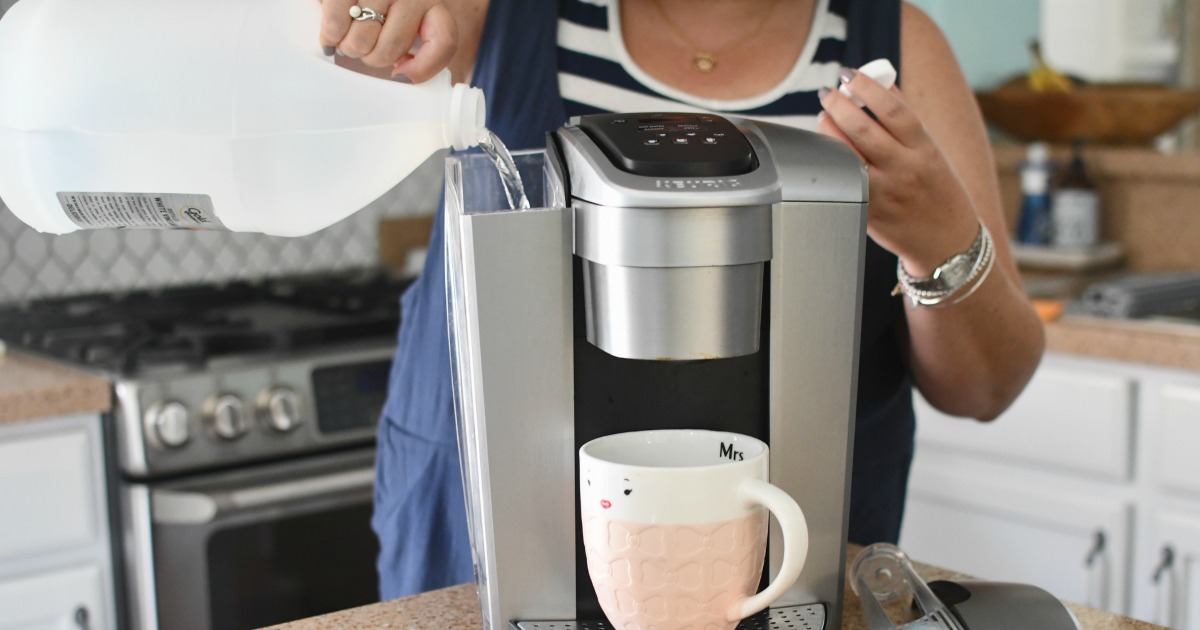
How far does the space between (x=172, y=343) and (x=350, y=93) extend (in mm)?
1026

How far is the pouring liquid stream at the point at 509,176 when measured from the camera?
72 centimetres

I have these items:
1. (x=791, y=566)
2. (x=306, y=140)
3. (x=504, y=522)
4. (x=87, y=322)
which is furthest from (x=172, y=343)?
(x=791, y=566)

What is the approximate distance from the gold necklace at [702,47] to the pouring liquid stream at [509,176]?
344 mm

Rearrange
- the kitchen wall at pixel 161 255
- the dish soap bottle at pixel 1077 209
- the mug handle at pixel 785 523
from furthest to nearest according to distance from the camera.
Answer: the dish soap bottle at pixel 1077 209 → the kitchen wall at pixel 161 255 → the mug handle at pixel 785 523

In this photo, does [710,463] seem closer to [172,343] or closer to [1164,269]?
[172,343]

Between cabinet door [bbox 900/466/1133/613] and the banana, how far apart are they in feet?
2.64

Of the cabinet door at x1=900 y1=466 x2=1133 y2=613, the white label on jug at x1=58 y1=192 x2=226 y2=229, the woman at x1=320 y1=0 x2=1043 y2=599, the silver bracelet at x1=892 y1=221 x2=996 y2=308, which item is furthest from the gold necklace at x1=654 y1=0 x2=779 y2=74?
the cabinet door at x1=900 y1=466 x2=1133 y2=613

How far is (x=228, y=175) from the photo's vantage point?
73 centimetres

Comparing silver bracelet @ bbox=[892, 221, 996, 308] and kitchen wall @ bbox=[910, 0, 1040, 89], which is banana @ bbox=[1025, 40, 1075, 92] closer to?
kitchen wall @ bbox=[910, 0, 1040, 89]

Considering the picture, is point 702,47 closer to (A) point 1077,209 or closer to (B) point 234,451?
(B) point 234,451

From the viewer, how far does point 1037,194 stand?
2271 millimetres

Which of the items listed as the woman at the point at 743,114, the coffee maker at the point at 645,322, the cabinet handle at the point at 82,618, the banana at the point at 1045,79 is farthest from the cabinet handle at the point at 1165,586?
the cabinet handle at the point at 82,618

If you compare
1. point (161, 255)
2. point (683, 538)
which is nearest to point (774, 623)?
point (683, 538)

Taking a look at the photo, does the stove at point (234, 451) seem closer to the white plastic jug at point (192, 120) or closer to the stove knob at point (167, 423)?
A: the stove knob at point (167, 423)
